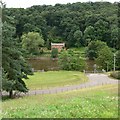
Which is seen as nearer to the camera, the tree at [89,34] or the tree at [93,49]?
the tree at [93,49]

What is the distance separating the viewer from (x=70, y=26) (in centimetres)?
10819

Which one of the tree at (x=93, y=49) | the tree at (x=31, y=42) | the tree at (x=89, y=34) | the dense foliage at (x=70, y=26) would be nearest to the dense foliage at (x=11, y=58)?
the tree at (x=93, y=49)

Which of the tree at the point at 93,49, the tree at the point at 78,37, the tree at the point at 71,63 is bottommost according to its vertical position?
the tree at the point at 71,63

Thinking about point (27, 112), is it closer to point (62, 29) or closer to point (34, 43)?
point (34, 43)

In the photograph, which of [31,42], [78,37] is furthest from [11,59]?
[78,37]

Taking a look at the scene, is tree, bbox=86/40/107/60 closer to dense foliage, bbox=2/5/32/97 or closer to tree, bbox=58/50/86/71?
tree, bbox=58/50/86/71

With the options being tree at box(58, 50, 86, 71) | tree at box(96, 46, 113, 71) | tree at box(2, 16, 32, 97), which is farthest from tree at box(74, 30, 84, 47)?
tree at box(2, 16, 32, 97)

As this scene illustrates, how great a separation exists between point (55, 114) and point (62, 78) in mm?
36303

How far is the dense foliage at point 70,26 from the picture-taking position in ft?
321

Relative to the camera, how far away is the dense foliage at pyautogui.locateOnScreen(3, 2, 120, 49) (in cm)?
9775

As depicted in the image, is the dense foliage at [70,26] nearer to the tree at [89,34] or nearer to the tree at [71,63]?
the tree at [89,34]

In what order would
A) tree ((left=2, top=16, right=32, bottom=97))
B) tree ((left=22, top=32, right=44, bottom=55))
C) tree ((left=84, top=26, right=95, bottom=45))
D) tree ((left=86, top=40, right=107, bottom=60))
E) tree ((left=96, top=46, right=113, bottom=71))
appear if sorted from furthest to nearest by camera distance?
tree ((left=84, top=26, right=95, bottom=45)) → tree ((left=22, top=32, right=44, bottom=55)) → tree ((left=86, top=40, right=107, bottom=60)) → tree ((left=96, top=46, right=113, bottom=71)) → tree ((left=2, top=16, right=32, bottom=97))

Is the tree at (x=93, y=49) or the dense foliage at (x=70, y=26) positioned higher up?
the dense foliage at (x=70, y=26)

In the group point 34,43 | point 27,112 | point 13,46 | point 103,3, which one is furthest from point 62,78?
point 103,3
